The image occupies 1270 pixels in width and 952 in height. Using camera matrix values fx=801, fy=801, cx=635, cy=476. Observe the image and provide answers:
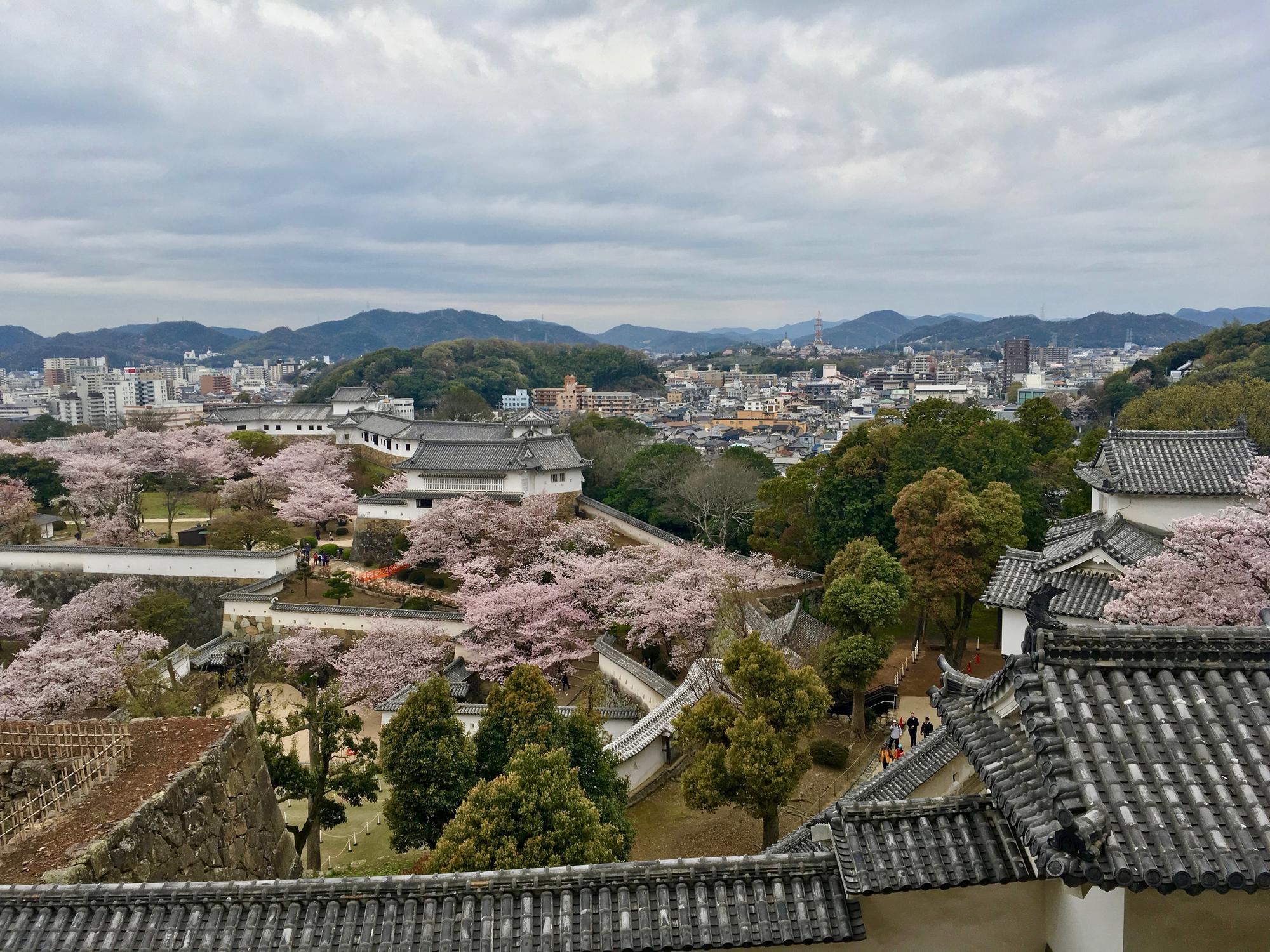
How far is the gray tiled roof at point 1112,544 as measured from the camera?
47.2 ft

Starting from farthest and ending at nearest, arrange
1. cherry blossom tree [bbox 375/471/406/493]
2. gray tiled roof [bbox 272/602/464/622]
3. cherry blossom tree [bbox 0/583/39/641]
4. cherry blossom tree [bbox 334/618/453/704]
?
cherry blossom tree [bbox 375/471/406/493]
cherry blossom tree [bbox 0/583/39/641]
gray tiled roof [bbox 272/602/464/622]
cherry blossom tree [bbox 334/618/453/704]

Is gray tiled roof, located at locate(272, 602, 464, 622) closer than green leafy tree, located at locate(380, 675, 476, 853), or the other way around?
green leafy tree, located at locate(380, 675, 476, 853)

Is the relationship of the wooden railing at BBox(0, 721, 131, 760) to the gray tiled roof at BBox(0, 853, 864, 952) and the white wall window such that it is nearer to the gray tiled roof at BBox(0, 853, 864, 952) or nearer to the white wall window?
the gray tiled roof at BBox(0, 853, 864, 952)

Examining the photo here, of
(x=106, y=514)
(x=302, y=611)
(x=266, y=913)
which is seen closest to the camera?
(x=266, y=913)

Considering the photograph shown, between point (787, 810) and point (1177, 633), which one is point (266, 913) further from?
point (787, 810)

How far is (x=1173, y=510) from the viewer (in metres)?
15.3

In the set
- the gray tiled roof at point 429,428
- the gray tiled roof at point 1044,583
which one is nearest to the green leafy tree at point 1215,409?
the gray tiled roof at point 1044,583

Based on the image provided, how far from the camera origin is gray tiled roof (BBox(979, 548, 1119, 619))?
46.3 ft

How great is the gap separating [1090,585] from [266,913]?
14.3m

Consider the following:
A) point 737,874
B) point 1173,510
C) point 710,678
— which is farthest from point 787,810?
point 737,874

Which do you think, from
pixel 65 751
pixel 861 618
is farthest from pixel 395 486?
pixel 65 751

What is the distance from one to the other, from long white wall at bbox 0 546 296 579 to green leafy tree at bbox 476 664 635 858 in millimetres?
20259

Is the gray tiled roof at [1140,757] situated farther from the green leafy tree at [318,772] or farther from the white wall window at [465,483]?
the white wall window at [465,483]

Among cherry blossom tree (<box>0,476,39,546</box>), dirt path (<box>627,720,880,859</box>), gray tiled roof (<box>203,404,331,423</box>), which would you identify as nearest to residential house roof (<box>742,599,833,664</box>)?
dirt path (<box>627,720,880,859</box>)
